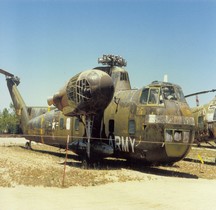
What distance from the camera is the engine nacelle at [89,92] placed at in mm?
13758

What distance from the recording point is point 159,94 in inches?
537

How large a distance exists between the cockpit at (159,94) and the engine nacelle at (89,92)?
5.15 ft

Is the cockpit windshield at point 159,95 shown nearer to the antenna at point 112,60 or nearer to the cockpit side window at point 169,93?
the cockpit side window at point 169,93

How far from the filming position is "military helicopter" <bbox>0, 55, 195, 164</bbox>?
515 inches

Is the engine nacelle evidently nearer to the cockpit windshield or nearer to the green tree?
the cockpit windshield

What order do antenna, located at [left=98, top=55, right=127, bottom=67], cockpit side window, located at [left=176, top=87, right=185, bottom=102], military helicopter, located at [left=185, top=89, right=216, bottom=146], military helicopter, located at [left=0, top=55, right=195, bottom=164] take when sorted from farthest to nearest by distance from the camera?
1. military helicopter, located at [left=185, top=89, right=216, bottom=146]
2. antenna, located at [left=98, top=55, right=127, bottom=67]
3. cockpit side window, located at [left=176, top=87, right=185, bottom=102]
4. military helicopter, located at [left=0, top=55, right=195, bottom=164]

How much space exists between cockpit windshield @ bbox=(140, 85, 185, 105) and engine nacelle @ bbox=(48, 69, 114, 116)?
5.13 ft

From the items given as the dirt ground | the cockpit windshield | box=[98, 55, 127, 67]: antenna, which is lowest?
the dirt ground

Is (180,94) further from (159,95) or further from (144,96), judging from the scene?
(144,96)

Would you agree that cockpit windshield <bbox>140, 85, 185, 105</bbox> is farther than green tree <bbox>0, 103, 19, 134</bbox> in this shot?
No

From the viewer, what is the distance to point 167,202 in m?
8.28

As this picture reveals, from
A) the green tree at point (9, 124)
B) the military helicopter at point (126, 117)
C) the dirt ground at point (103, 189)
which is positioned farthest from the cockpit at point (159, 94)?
the green tree at point (9, 124)

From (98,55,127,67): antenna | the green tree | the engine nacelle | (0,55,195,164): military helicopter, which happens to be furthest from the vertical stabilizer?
the green tree

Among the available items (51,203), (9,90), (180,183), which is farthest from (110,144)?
(9,90)
